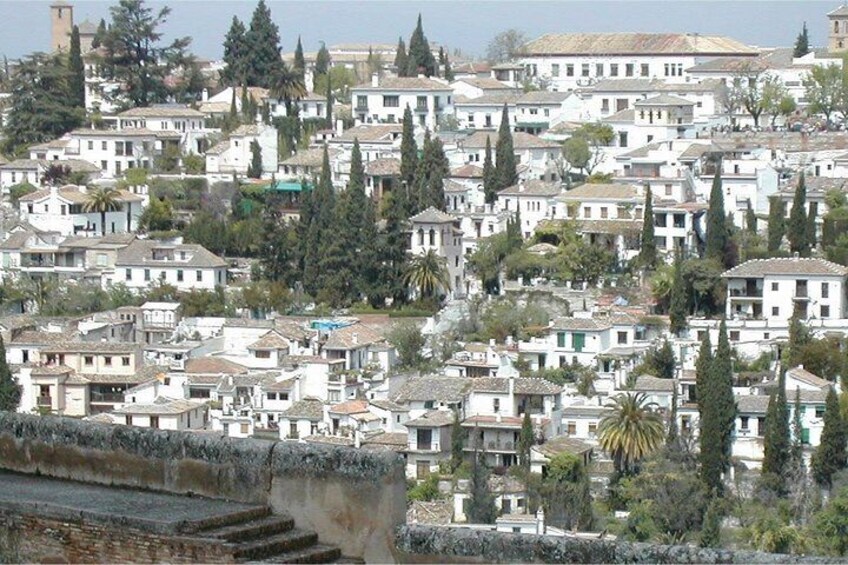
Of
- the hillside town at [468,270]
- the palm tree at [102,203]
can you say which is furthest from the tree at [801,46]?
the palm tree at [102,203]

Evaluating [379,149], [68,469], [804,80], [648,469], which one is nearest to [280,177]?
[379,149]

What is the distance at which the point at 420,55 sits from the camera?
Answer: 179 ft

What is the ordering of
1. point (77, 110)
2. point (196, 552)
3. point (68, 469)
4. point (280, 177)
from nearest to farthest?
point (196, 552)
point (68, 469)
point (280, 177)
point (77, 110)

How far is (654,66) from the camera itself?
181 ft

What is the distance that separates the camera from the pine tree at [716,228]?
3772cm

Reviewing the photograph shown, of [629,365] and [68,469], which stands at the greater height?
[68,469]

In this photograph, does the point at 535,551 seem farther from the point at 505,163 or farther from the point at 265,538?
the point at 505,163

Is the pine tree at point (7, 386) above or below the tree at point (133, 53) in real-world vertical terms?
below

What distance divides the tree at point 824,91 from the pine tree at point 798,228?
10.9 m

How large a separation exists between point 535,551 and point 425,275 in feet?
108

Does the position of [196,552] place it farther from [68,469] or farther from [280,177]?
[280,177]

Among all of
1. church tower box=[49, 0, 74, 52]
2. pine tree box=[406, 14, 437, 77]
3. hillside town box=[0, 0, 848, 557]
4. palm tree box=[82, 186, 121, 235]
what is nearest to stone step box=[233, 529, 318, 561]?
hillside town box=[0, 0, 848, 557]

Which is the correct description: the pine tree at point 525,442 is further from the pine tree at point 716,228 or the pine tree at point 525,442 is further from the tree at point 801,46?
the tree at point 801,46

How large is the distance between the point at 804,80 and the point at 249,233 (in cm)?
1529
